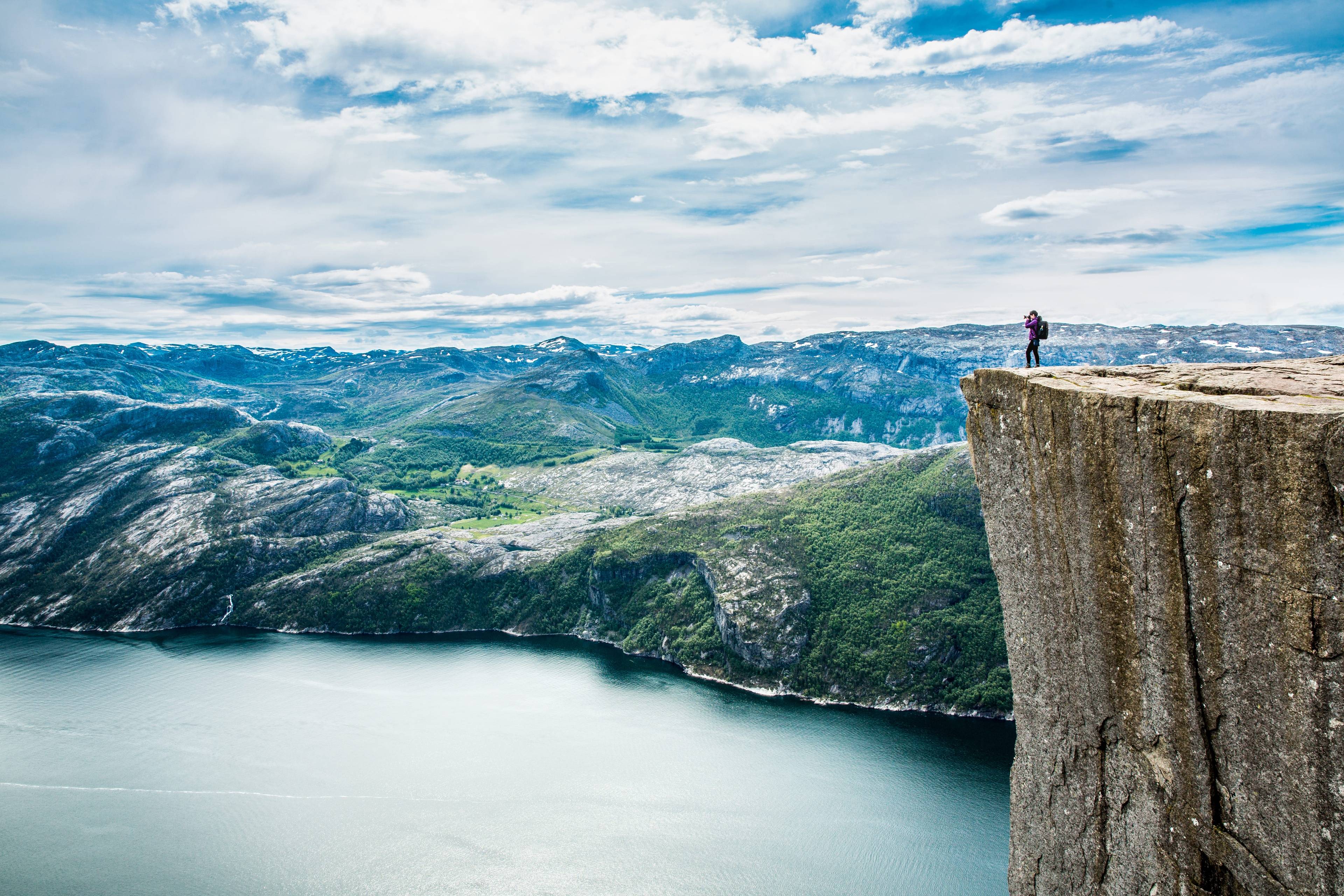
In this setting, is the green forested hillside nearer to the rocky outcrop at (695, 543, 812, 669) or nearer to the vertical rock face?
the rocky outcrop at (695, 543, 812, 669)

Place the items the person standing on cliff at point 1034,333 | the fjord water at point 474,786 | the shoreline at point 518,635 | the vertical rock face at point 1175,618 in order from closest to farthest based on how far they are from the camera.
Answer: the vertical rock face at point 1175,618, the person standing on cliff at point 1034,333, the fjord water at point 474,786, the shoreline at point 518,635

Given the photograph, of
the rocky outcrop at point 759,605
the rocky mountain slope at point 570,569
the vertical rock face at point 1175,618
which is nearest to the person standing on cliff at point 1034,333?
the vertical rock face at point 1175,618

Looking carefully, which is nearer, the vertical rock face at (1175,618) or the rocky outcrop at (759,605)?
the vertical rock face at (1175,618)

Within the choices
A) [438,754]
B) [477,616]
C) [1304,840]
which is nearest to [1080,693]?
[1304,840]

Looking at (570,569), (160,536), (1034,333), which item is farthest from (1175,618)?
(160,536)

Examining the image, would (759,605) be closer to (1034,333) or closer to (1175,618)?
(1034,333)

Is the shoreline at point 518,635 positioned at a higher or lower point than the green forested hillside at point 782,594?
lower

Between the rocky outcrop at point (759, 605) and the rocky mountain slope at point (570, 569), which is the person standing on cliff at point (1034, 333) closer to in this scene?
the rocky mountain slope at point (570, 569)

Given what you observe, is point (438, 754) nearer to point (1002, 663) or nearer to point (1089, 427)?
point (1002, 663)
